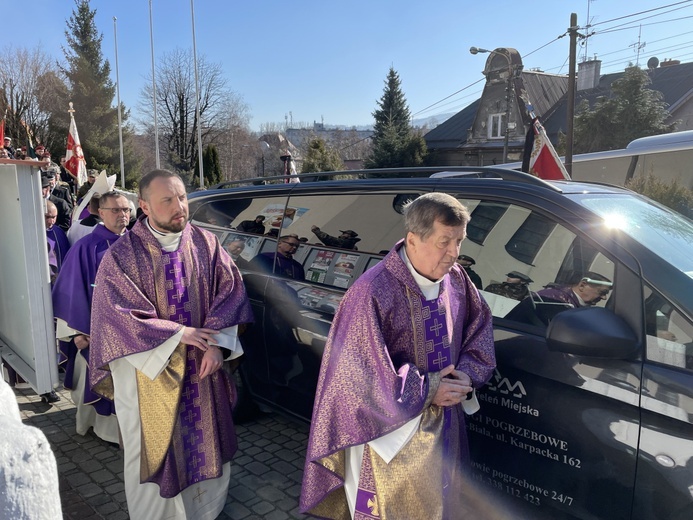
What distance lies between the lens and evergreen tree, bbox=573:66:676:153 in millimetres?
22094

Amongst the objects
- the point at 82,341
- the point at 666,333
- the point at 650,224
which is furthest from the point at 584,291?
the point at 82,341

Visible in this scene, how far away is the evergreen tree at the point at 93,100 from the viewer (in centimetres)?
3334

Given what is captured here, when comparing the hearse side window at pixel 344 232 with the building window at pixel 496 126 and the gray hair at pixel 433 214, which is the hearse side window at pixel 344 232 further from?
the building window at pixel 496 126

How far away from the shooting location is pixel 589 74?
3197cm

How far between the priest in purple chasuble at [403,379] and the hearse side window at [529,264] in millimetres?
321

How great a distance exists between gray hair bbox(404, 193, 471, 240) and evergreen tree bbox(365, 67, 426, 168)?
1205 inches

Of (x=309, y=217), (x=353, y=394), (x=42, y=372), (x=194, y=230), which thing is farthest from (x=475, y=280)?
(x=42, y=372)

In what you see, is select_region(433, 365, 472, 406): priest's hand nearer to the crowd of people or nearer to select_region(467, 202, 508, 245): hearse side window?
the crowd of people

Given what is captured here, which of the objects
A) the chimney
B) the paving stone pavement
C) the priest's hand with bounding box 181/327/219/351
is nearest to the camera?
the priest's hand with bounding box 181/327/219/351

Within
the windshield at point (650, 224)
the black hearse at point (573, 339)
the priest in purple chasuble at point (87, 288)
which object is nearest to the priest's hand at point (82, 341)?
the priest in purple chasuble at point (87, 288)

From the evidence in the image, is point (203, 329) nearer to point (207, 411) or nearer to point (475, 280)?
point (207, 411)

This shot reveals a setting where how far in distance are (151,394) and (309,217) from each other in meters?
1.46

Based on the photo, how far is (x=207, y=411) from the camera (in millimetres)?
2777

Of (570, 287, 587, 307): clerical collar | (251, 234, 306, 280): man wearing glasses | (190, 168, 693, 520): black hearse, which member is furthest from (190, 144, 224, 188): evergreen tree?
(570, 287, 587, 307): clerical collar
